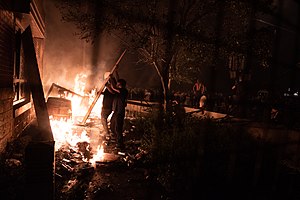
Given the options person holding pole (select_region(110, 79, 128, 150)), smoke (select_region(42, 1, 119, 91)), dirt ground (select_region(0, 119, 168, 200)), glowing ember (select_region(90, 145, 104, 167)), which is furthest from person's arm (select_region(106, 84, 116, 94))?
smoke (select_region(42, 1, 119, 91))

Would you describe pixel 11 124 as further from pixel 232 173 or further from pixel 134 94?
pixel 134 94

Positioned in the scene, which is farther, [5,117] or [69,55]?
[69,55]

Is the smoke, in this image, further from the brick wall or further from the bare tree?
the brick wall

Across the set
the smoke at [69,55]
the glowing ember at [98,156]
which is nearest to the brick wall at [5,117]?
the glowing ember at [98,156]

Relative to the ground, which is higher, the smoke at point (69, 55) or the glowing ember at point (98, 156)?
the smoke at point (69, 55)

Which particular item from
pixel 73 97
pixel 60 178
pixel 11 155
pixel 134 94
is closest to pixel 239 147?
pixel 60 178

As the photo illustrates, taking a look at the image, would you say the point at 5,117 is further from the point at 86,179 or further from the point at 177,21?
the point at 177,21

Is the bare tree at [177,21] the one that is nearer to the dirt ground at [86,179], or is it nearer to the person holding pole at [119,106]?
the person holding pole at [119,106]

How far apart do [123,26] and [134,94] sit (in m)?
12.4

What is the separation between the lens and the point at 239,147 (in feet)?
21.1

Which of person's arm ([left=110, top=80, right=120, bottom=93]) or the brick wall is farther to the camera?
person's arm ([left=110, top=80, right=120, bottom=93])

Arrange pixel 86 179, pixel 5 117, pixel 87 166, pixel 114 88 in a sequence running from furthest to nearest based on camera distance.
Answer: pixel 114 88, pixel 87 166, pixel 5 117, pixel 86 179

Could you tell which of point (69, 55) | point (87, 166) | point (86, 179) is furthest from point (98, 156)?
point (69, 55)

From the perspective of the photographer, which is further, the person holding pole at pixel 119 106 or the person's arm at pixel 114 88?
the person's arm at pixel 114 88
